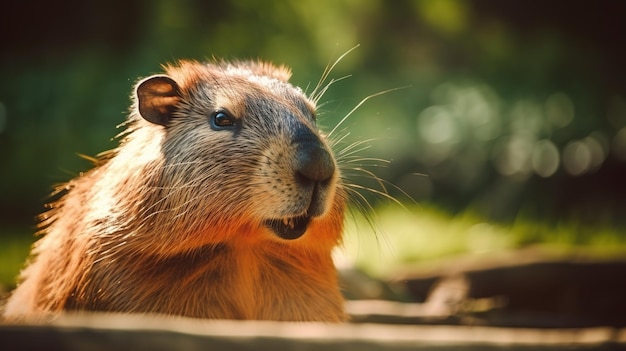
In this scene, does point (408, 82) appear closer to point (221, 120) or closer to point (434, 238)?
point (434, 238)

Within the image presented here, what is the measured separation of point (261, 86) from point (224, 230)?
649mm

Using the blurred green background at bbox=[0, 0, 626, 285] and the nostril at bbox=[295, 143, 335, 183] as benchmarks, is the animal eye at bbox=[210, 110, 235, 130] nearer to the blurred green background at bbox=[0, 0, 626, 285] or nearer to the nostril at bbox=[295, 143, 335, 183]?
the nostril at bbox=[295, 143, 335, 183]

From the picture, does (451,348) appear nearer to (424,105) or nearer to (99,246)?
(99,246)

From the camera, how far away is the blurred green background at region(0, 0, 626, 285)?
727 centimetres

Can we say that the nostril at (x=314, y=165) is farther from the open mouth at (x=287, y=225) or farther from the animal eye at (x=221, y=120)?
the animal eye at (x=221, y=120)

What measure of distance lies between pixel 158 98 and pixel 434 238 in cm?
356

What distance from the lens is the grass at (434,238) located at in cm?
575

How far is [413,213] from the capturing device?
6.64m

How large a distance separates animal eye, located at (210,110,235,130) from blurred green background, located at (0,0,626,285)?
3.90m

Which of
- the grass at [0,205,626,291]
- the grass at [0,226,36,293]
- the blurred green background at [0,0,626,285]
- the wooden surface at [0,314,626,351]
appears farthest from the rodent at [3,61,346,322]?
the blurred green background at [0,0,626,285]

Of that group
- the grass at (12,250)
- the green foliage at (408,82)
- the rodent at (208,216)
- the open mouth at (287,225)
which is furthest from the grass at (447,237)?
the open mouth at (287,225)

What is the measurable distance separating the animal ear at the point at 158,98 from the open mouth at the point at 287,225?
2.11 ft

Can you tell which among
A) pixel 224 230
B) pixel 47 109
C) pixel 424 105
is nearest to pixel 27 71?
pixel 47 109

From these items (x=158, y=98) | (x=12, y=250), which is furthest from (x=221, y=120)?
(x=12, y=250)
